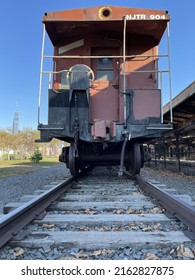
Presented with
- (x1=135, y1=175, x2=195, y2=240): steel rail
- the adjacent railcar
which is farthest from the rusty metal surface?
(x1=135, y1=175, x2=195, y2=240): steel rail

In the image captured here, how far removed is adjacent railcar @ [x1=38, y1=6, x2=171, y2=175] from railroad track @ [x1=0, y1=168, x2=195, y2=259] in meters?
1.51

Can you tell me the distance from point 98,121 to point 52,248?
3.25 m

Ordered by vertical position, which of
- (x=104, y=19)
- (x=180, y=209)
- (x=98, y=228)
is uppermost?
(x=104, y=19)

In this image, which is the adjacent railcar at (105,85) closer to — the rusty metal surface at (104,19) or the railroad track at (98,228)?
the rusty metal surface at (104,19)

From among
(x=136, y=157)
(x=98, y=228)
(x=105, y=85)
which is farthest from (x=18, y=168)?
(x=98, y=228)

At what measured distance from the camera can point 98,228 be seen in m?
2.69

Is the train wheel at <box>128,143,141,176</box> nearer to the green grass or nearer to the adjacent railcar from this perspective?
the adjacent railcar

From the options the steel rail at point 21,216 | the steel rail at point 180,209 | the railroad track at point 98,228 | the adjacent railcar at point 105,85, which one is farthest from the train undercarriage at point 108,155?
the steel rail at point 21,216

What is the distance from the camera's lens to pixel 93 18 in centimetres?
564

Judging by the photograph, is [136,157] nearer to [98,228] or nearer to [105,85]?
[105,85]

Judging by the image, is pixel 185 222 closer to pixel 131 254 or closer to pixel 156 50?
pixel 131 254

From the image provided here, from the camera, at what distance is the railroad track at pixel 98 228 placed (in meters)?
2.16

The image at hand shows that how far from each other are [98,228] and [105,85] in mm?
3991
